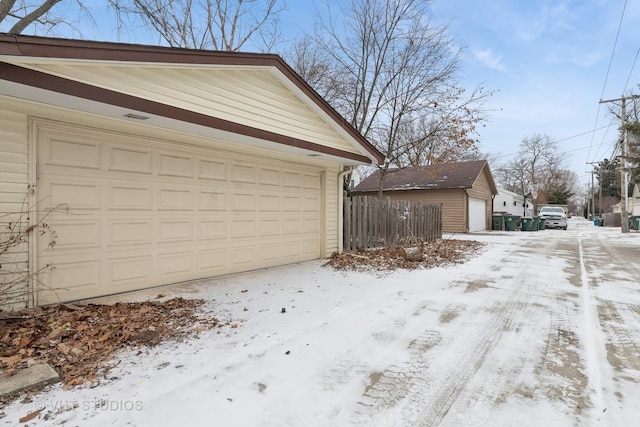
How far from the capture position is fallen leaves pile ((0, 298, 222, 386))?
2775mm

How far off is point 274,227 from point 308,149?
1845 millimetres

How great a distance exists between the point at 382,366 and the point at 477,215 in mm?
20498

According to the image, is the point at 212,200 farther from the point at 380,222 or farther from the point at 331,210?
the point at 380,222

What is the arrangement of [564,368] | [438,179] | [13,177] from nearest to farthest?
[564,368] < [13,177] < [438,179]

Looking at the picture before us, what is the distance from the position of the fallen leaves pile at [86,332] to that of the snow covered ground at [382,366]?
0.81 feet

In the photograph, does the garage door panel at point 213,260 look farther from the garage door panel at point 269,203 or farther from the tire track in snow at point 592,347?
the tire track in snow at point 592,347

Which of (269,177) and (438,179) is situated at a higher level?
(438,179)

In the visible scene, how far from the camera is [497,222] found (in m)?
22.3

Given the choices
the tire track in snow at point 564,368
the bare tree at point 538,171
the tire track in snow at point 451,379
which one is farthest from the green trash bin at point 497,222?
the bare tree at point 538,171

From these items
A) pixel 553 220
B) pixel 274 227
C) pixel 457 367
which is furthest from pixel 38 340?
pixel 553 220

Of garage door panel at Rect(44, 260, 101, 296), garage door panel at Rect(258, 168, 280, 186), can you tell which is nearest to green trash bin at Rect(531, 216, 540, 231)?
garage door panel at Rect(258, 168, 280, 186)

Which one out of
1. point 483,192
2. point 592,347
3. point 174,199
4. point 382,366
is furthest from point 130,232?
point 483,192

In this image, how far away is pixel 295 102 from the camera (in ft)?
22.7

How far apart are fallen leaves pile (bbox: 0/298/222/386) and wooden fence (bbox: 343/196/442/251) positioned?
563 cm
